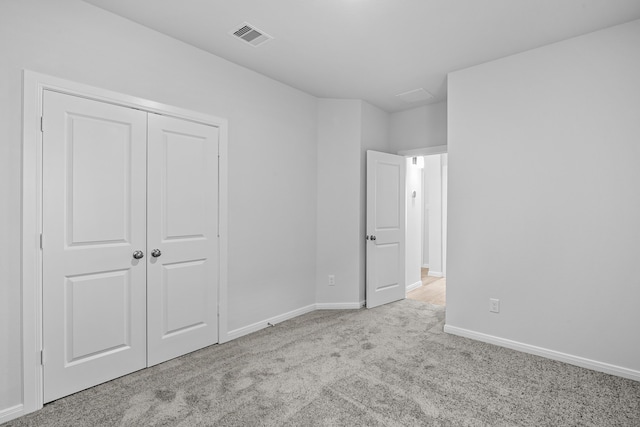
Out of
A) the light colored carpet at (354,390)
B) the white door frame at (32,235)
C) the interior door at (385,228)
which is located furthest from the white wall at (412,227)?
the white door frame at (32,235)

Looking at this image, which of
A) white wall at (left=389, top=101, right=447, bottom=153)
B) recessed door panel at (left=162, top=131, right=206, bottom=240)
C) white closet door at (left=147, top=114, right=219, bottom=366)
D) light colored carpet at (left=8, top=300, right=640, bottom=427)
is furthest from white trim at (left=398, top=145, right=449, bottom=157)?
recessed door panel at (left=162, top=131, right=206, bottom=240)

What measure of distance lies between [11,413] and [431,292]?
15.6 ft

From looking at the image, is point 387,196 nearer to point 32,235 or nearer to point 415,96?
point 415,96

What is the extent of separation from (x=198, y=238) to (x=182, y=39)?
1714mm

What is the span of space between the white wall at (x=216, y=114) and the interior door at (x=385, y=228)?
464 millimetres

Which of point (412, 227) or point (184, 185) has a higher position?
point (184, 185)

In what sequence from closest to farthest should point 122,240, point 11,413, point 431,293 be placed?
point 11,413 → point 122,240 → point 431,293

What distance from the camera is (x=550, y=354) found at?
8.98 ft

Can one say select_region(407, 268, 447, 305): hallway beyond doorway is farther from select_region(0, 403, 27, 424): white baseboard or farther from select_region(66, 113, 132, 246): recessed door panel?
select_region(0, 403, 27, 424): white baseboard

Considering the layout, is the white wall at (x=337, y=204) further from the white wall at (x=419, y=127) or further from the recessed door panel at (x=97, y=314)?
the recessed door panel at (x=97, y=314)

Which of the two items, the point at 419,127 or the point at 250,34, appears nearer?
the point at 250,34

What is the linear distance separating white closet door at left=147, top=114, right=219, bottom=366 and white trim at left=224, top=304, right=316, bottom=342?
20 centimetres

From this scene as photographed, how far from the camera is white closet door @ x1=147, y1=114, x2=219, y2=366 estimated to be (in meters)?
2.58

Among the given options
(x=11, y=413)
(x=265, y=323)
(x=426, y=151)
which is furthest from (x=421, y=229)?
(x=11, y=413)
